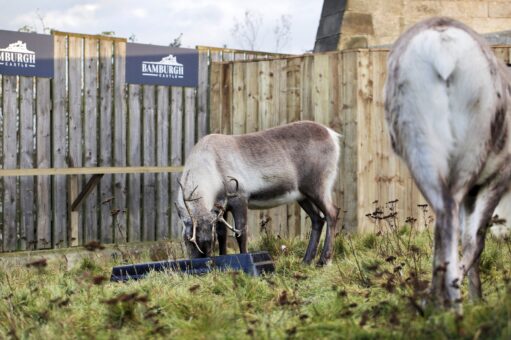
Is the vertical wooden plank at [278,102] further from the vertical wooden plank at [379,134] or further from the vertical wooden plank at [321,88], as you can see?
the vertical wooden plank at [379,134]

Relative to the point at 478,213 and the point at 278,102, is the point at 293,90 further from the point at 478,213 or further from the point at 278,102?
the point at 478,213

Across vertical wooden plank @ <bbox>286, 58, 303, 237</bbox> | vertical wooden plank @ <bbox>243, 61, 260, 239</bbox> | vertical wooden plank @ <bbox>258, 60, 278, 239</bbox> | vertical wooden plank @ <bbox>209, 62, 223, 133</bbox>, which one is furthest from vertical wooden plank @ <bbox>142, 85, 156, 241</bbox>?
vertical wooden plank @ <bbox>286, 58, 303, 237</bbox>

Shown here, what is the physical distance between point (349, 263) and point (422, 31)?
3054 mm

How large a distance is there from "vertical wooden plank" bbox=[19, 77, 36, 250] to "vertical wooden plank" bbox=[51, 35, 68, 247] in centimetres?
29

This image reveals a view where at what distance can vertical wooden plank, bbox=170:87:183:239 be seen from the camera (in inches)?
471

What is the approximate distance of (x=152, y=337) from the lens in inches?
165

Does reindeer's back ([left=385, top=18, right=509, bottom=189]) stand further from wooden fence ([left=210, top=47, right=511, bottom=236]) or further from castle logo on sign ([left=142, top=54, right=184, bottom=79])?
castle logo on sign ([left=142, top=54, right=184, bottom=79])

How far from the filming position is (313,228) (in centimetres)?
Answer: 808

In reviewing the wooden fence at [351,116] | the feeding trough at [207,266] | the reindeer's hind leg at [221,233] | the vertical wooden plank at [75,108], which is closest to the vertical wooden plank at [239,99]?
the wooden fence at [351,116]

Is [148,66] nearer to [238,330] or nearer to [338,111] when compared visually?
[338,111]

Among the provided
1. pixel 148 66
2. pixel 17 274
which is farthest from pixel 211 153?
pixel 148 66

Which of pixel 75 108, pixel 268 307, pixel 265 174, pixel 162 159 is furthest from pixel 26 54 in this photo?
pixel 268 307

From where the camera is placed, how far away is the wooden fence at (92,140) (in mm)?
10609

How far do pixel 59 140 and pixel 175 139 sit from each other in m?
1.79
